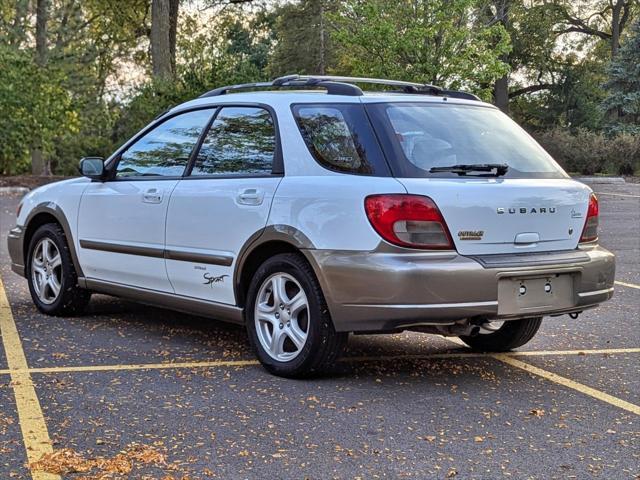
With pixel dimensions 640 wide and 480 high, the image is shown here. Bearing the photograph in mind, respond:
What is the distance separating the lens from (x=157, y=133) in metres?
6.43

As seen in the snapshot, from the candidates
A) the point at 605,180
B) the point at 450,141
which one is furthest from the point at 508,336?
the point at 605,180

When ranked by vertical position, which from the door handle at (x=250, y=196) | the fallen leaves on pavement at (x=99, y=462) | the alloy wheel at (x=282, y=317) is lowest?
the fallen leaves on pavement at (x=99, y=462)

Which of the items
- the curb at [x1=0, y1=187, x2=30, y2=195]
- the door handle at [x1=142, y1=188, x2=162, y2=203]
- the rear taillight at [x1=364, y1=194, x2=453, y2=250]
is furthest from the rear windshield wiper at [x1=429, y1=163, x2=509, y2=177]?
the curb at [x1=0, y1=187, x2=30, y2=195]

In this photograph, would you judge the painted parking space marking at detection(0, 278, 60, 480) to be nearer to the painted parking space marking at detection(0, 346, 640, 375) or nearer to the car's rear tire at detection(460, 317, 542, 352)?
the painted parking space marking at detection(0, 346, 640, 375)

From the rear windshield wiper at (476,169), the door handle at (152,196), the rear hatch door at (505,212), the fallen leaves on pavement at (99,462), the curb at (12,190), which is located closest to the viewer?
the fallen leaves on pavement at (99,462)

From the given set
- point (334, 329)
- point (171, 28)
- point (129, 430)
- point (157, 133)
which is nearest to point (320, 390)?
point (334, 329)

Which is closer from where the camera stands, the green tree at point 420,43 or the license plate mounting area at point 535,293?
the license plate mounting area at point 535,293

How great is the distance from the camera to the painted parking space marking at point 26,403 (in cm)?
379

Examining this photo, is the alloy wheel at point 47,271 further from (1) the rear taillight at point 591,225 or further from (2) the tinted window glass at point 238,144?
(1) the rear taillight at point 591,225

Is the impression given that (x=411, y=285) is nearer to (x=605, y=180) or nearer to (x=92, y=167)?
(x=92, y=167)

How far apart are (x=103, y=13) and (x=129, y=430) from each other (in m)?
30.6

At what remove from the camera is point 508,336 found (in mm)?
5922

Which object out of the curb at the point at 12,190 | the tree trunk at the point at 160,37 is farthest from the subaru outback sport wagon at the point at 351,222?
the curb at the point at 12,190

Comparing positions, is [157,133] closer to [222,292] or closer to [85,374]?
[222,292]
